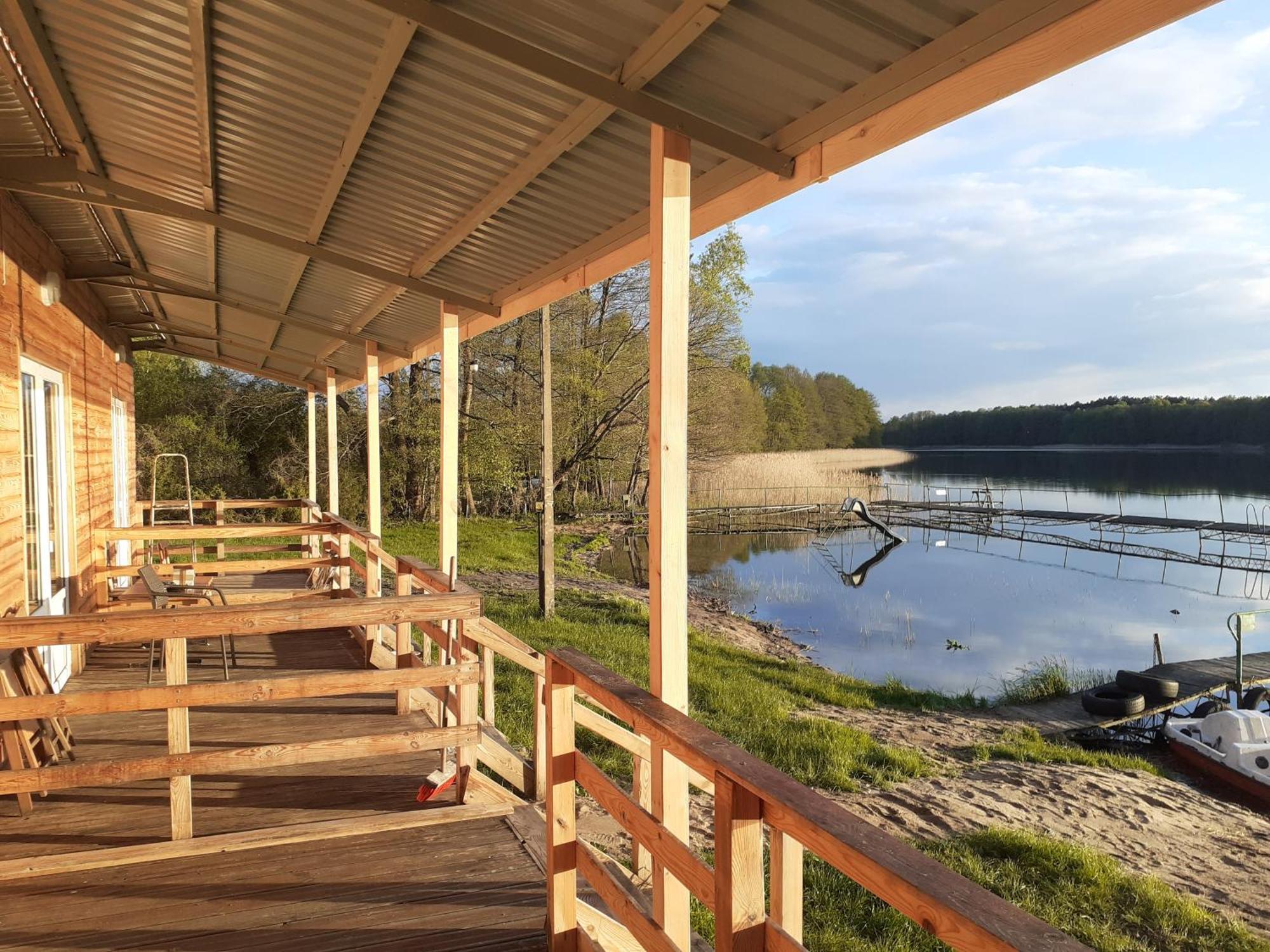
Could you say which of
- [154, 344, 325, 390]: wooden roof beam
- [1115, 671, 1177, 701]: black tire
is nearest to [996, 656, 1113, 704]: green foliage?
[1115, 671, 1177, 701]: black tire

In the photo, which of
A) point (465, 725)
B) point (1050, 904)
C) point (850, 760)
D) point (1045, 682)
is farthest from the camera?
point (1045, 682)

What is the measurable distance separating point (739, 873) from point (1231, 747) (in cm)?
989

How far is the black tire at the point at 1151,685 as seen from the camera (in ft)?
35.5

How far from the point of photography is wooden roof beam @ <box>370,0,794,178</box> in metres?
2.38

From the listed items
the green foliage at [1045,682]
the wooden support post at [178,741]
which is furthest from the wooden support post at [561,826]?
the green foliage at [1045,682]

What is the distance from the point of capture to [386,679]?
3.53 meters

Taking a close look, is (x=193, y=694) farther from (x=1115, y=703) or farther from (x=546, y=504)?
(x=1115, y=703)

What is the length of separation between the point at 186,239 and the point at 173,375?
623 inches

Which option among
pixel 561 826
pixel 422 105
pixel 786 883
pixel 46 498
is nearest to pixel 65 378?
pixel 46 498

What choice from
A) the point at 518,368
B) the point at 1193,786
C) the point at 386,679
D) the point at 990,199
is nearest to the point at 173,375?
the point at 518,368

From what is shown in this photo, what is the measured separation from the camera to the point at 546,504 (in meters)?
11.5

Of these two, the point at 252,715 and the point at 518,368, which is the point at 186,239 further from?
the point at 518,368

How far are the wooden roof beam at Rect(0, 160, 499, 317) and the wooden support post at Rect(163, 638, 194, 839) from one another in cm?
257

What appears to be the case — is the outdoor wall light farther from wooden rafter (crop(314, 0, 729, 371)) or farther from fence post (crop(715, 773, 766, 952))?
fence post (crop(715, 773, 766, 952))
